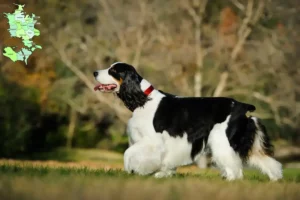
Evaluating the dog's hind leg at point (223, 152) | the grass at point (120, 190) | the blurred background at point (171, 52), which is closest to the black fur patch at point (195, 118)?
the dog's hind leg at point (223, 152)

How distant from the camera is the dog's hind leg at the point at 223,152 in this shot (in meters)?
10.2

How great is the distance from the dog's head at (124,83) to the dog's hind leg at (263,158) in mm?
1947

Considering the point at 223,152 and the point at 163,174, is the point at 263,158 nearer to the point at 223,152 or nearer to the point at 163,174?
the point at 223,152

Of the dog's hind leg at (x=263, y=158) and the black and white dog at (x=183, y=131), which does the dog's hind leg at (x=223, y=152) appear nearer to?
the black and white dog at (x=183, y=131)

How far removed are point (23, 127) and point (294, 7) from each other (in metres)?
14.0

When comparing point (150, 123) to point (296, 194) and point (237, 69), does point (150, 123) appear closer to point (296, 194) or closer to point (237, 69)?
point (296, 194)

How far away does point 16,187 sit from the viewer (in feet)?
22.9

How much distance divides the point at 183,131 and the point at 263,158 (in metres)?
1.42

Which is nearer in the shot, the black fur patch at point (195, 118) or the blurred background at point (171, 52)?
the black fur patch at point (195, 118)

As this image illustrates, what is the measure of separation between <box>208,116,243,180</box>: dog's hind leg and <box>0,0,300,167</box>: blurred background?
19051 millimetres

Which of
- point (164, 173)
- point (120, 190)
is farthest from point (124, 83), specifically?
point (120, 190)

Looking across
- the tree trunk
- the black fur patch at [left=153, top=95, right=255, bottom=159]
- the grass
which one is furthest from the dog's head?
the tree trunk

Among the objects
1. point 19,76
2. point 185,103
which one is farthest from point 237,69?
point 185,103

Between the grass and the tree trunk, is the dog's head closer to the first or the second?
the grass
